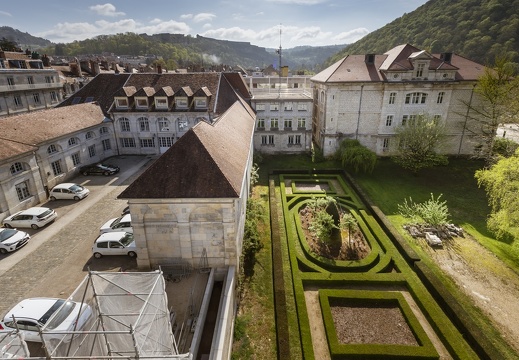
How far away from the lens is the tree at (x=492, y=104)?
3841 centimetres

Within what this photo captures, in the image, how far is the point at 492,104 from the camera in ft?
136

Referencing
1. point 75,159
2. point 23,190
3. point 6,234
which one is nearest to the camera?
point 6,234

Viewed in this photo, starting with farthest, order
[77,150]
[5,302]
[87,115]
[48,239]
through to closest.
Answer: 1. [87,115]
2. [77,150]
3. [48,239]
4. [5,302]

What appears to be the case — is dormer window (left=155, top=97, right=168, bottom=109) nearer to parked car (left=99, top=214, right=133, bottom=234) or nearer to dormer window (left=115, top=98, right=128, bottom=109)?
dormer window (left=115, top=98, right=128, bottom=109)

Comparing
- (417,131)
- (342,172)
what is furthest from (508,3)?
(342,172)

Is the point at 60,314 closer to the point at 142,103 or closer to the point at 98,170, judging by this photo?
the point at 98,170

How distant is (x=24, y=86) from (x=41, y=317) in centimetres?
5559

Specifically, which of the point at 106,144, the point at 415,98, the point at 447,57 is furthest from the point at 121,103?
the point at 447,57

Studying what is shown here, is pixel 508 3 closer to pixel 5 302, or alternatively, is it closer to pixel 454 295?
pixel 454 295

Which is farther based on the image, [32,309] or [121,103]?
[121,103]

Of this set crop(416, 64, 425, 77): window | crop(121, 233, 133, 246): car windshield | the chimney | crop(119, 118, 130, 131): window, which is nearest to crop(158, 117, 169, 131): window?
crop(119, 118, 130, 131): window

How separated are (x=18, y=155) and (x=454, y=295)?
3831cm

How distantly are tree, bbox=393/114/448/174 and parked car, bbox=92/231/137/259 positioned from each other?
36.4 m

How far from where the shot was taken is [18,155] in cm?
2770
